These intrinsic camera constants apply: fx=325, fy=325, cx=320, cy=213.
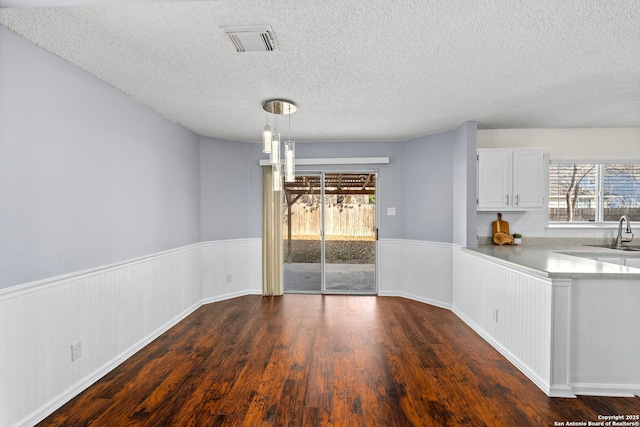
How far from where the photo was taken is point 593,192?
431 centimetres

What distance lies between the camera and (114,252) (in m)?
2.76

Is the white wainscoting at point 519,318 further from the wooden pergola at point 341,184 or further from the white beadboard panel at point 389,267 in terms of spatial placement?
the wooden pergola at point 341,184

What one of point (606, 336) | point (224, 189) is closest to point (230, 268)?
point (224, 189)

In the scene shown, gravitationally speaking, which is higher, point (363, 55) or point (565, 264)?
point (363, 55)

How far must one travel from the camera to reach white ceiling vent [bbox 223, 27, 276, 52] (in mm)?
1900

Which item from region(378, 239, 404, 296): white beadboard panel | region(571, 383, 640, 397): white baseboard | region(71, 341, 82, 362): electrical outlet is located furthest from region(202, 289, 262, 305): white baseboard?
region(571, 383, 640, 397): white baseboard

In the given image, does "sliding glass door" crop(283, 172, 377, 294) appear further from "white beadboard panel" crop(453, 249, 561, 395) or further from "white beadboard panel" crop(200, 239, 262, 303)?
"white beadboard panel" crop(453, 249, 561, 395)

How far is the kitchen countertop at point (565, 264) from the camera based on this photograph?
7.47 ft

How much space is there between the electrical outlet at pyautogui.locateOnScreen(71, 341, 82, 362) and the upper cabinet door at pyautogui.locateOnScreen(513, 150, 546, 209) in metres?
4.46

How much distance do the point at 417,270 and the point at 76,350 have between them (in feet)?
13.0

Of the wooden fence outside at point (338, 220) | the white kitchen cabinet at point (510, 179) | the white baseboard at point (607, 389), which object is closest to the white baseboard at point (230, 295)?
the wooden fence outside at point (338, 220)

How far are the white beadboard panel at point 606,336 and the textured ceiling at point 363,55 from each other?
1639 millimetres

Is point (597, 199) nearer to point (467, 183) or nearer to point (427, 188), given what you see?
point (467, 183)

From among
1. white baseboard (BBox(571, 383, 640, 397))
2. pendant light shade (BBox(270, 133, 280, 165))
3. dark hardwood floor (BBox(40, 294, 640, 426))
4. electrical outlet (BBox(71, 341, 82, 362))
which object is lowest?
dark hardwood floor (BBox(40, 294, 640, 426))
